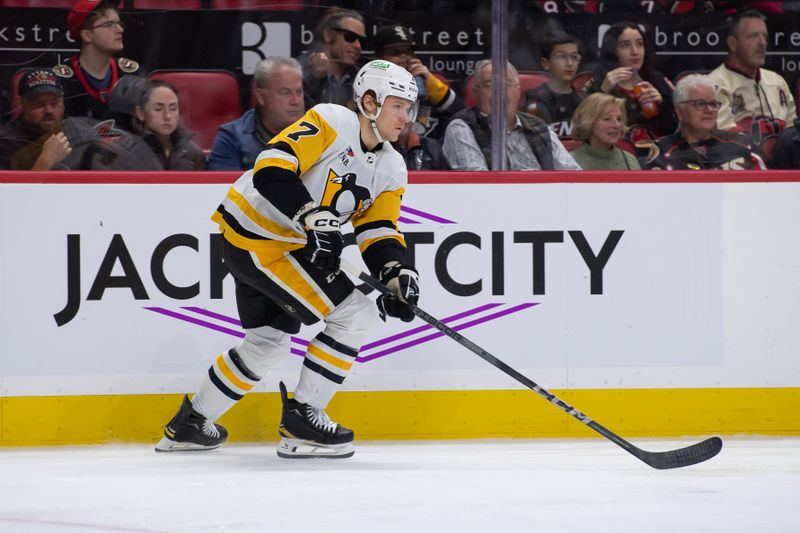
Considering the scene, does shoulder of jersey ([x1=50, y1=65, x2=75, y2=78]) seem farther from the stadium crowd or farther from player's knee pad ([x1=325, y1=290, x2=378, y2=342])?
player's knee pad ([x1=325, y1=290, x2=378, y2=342])

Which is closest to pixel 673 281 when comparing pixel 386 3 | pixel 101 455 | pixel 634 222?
pixel 634 222

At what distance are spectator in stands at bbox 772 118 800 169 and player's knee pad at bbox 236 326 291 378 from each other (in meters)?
1.69

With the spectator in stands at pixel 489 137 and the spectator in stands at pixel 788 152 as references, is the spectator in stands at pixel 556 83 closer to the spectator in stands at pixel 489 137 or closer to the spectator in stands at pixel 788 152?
the spectator in stands at pixel 489 137

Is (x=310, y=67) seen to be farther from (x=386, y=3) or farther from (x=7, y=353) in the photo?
(x=7, y=353)

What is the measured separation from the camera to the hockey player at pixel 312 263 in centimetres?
312

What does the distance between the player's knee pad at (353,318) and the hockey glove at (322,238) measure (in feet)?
0.70

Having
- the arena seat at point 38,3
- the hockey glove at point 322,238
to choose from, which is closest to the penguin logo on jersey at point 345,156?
the hockey glove at point 322,238

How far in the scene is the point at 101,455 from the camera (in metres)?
3.28

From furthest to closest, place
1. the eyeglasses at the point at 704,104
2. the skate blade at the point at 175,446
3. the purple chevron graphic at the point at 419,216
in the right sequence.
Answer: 1. the eyeglasses at the point at 704,104
2. the purple chevron graphic at the point at 419,216
3. the skate blade at the point at 175,446

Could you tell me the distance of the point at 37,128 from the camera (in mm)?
3455

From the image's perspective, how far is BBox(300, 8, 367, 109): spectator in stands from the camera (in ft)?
11.7

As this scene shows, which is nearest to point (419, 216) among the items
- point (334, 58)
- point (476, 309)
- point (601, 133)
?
point (476, 309)

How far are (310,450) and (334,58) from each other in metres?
1.20

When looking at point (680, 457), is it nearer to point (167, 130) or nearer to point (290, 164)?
point (290, 164)
